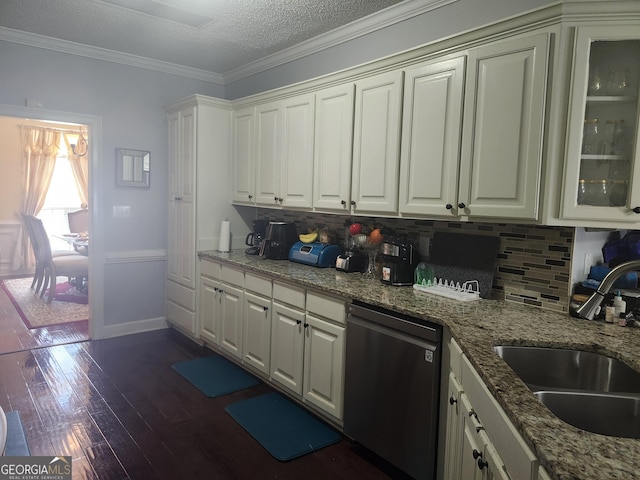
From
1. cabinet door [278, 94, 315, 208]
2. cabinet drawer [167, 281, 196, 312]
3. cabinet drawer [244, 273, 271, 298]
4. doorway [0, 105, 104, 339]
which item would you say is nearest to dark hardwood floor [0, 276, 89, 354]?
doorway [0, 105, 104, 339]

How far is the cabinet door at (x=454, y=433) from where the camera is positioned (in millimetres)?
1721

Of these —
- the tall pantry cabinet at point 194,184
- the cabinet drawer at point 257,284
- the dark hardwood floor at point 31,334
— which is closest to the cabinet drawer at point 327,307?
the cabinet drawer at point 257,284

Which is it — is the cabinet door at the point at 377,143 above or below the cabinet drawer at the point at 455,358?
above

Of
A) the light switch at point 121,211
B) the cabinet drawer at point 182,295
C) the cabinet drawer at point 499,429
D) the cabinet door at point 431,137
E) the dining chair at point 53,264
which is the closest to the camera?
the cabinet drawer at point 499,429

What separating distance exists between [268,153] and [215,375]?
182cm

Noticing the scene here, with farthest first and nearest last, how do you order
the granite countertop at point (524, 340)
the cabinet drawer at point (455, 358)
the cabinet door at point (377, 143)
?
the cabinet door at point (377, 143) < the cabinet drawer at point (455, 358) < the granite countertop at point (524, 340)

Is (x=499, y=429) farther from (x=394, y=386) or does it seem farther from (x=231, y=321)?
(x=231, y=321)

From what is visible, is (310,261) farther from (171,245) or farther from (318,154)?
(171,245)

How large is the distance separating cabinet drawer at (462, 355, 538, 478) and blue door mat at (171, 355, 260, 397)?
1976 millimetres

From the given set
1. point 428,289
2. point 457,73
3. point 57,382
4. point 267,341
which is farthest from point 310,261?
point 57,382

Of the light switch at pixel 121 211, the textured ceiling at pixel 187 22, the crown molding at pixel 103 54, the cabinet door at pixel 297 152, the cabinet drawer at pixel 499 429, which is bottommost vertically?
the cabinet drawer at pixel 499 429

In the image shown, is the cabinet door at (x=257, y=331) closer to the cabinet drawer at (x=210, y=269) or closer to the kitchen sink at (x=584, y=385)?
the cabinet drawer at (x=210, y=269)

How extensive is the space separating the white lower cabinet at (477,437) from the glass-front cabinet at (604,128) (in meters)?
0.86

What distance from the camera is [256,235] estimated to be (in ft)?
13.0
